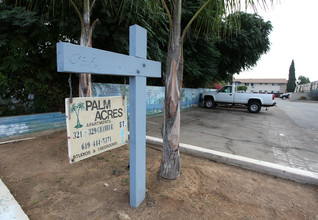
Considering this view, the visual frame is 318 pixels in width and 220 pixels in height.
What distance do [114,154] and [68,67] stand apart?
269cm

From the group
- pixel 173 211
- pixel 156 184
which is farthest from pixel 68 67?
pixel 156 184

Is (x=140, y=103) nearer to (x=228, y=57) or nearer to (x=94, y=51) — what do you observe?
(x=94, y=51)

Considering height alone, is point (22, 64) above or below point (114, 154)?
above

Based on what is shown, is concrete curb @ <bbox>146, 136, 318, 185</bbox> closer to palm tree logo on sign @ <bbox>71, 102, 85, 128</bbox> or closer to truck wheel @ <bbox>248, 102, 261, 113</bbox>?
palm tree logo on sign @ <bbox>71, 102, 85, 128</bbox>

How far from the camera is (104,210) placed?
76.7 inches

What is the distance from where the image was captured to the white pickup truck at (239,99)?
1162cm

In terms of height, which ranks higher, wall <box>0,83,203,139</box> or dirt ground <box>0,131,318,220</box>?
wall <box>0,83,203,139</box>

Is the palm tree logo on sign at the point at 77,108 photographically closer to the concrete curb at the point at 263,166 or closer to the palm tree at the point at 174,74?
the palm tree at the point at 174,74

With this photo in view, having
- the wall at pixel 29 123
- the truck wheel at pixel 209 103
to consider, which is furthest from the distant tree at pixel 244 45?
the wall at pixel 29 123

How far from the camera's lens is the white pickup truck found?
11625 mm

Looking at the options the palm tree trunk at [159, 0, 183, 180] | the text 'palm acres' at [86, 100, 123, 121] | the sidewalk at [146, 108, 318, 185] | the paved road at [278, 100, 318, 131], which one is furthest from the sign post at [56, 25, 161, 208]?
the paved road at [278, 100, 318, 131]

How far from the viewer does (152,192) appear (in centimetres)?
230

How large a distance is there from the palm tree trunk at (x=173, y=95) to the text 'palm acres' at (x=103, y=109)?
0.72 m

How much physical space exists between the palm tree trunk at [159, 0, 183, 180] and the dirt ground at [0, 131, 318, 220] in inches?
13.9
